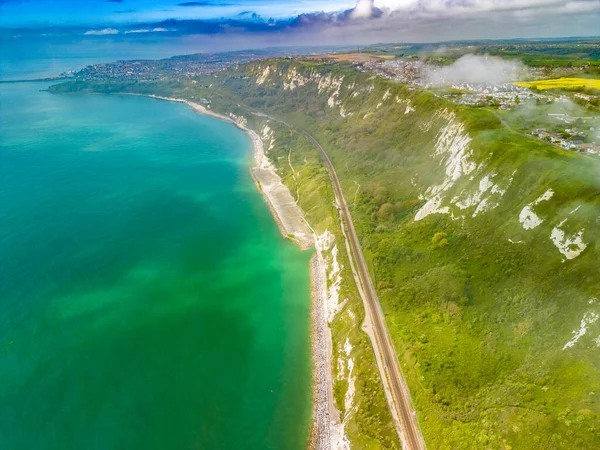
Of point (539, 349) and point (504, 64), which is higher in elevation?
point (504, 64)

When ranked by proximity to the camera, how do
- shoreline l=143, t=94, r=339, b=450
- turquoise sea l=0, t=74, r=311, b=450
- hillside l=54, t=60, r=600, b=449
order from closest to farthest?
hillside l=54, t=60, r=600, b=449 < turquoise sea l=0, t=74, r=311, b=450 < shoreline l=143, t=94, r=339, b=450

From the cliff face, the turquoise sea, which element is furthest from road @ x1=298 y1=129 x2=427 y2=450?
the turquoise sea

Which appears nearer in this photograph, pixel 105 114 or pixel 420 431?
pixel 420 431

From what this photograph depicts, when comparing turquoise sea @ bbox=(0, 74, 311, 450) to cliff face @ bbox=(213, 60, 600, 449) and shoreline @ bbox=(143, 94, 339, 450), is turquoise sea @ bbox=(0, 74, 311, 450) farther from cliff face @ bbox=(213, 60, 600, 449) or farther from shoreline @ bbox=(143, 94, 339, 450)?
cliff face @ bbox=(213, 60, 600, 449)

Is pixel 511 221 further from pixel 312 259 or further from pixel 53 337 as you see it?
pixel 53 337

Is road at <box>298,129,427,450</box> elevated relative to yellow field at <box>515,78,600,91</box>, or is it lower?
lower

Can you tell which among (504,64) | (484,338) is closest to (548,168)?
(484,338)
